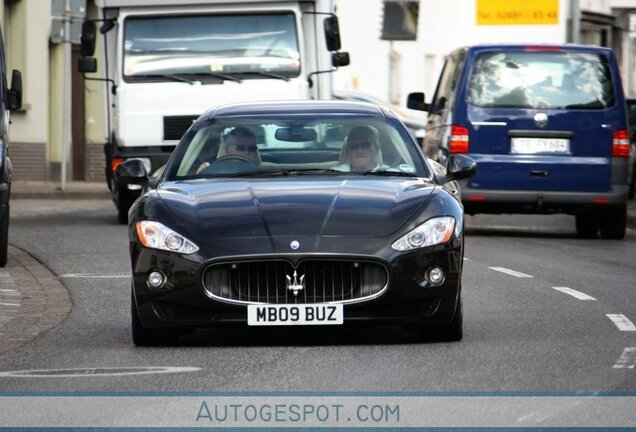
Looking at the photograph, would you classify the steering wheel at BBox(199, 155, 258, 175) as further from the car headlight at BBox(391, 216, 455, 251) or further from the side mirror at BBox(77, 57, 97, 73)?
the side mirror at BBox(77, 57, 97, 73)

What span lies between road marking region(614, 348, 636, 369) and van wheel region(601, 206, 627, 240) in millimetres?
10722

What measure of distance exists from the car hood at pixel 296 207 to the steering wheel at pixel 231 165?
1.27 ft

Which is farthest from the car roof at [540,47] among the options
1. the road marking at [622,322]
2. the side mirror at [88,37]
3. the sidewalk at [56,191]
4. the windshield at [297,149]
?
the sidewalk at [56,191]

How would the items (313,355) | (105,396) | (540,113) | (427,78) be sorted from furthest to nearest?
(427,78) < (540,113) < (313,355) < (105,396)

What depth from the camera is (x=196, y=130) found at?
38.3ft

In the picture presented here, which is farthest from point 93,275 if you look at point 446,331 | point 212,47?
point 212,47

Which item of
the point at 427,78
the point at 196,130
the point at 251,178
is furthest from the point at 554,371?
the point at 427,78

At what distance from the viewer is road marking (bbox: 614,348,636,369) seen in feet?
30.6

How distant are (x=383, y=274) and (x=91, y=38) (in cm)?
1209

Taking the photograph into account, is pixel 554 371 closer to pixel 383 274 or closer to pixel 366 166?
pixel 383 274

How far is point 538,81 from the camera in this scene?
20.2 m

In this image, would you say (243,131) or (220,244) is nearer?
(220,244)

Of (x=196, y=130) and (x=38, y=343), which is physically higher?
(x=196, y=130)

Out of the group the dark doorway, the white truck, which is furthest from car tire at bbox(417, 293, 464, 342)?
the dark doorway
